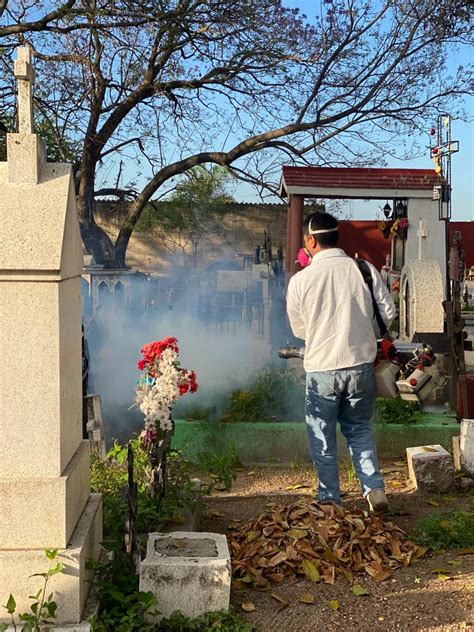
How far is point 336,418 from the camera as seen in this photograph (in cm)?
508

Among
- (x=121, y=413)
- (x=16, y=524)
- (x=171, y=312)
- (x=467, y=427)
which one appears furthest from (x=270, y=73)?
(x=16, y=524)

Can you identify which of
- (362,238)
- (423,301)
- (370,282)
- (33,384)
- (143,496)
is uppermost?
(362,238)

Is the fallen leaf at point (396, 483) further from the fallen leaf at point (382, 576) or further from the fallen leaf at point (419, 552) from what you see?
the fallen leaf at point (382, 576)

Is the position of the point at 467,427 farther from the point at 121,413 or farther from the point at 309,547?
the point at 121,413

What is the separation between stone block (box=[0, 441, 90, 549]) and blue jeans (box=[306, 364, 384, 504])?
209cm

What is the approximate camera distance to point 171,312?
41.5 feet

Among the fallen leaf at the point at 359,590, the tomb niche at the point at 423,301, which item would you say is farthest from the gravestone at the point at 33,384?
the tomb niche at the point at 423,301

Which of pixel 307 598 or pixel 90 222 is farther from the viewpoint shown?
pixel 90 222

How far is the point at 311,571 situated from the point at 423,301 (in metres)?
6.09

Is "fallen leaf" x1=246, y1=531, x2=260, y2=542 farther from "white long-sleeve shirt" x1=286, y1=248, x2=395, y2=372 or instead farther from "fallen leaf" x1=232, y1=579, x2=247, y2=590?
"white long-sleeve shirt" x1=286, y1=248, x2=395, y2=372

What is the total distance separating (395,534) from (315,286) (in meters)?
1.62

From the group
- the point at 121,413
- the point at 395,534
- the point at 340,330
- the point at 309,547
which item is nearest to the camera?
the point at 309,547

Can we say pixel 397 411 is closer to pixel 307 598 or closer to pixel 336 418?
pixel 336 418

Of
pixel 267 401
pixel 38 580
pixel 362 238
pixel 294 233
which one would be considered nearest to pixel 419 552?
pixel 38 580
